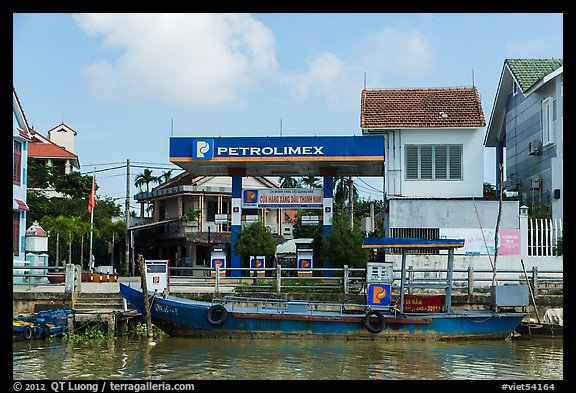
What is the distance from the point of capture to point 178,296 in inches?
894

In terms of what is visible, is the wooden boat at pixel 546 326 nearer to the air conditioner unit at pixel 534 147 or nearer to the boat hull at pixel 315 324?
the boat hull at pixel 315 324

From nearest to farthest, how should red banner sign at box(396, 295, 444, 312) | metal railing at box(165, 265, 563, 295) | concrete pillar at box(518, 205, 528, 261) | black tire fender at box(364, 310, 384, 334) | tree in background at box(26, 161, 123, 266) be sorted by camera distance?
black tire fender at box(364, 310, 384, 334) < red banner sign at box(396, 295, 444, 312) < metal railing at box(165, 265, 563, 295) < concrete pillar at box(518, 205, 528, 261) < tree in background at box(26, 161, 123, 266)

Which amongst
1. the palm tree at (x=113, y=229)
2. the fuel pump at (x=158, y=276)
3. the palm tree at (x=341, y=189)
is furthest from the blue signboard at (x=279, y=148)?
the palm tree at (x=341, y=189)

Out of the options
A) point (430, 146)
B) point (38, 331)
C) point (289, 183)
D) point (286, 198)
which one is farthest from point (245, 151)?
point (289, 183)

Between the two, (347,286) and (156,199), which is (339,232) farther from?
(156,199)

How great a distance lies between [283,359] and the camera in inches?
665

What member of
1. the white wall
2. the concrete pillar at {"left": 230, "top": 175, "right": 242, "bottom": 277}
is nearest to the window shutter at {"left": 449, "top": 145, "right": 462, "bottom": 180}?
the white wall

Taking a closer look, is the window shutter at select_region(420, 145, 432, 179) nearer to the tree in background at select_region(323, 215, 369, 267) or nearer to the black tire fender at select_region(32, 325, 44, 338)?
the tree in background at select_region(323, 215, 369, 267)

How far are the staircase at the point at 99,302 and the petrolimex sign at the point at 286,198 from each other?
8.41 metres

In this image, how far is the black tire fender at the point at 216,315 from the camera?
2009 cm

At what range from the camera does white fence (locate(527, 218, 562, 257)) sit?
26.5 m

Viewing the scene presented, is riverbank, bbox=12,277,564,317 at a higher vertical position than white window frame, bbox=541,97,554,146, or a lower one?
lower

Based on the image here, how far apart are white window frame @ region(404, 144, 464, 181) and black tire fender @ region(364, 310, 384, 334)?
10.9m

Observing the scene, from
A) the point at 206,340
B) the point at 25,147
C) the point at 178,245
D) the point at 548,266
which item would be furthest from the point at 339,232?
the point at 178,245
